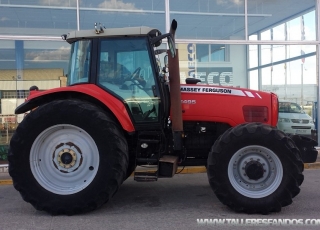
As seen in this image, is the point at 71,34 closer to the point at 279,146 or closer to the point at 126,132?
the point at 126,132

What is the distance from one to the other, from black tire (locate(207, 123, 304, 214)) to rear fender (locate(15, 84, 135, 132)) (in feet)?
4.26

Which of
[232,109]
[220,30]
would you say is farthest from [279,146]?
[220,30]

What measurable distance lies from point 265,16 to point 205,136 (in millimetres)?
6007

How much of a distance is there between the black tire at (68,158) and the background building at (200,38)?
171 inches

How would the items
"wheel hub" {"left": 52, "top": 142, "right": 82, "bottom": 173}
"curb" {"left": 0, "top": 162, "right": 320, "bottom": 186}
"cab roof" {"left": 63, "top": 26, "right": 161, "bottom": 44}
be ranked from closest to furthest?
"wheel hub" {"left": 52, "top": 142, "right": 82, "bottom": 173} < "cab roof" {"left": 63, "top": 26, "right": 161, "bottom": 44} < "curb" {"left": 0, "top": 162, "right": 320, "bottom": 186}

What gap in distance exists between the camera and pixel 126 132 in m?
5.48

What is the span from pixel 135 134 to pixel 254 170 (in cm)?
171

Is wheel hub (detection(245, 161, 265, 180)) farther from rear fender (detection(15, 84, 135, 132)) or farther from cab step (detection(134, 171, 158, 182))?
rear fender (detection(15, 84, 135, 132))

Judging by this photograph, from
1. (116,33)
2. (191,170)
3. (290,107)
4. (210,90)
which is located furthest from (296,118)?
(116,33)

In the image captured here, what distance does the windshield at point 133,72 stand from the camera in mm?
5465

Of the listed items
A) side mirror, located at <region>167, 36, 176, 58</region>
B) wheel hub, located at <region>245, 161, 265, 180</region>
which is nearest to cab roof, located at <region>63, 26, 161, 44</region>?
side mirror, located at <region>167, 36, 176, 58</region>

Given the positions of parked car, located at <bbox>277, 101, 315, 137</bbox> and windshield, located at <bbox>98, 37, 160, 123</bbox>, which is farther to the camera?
parked car, located at <bbox>277, 101, 315, 137</bbox>

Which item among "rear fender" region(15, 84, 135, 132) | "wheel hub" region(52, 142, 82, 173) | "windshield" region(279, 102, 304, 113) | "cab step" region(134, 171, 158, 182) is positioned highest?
"rear fender" region(15, 84, 135, 132)

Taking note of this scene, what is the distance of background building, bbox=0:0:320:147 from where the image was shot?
373 inches
